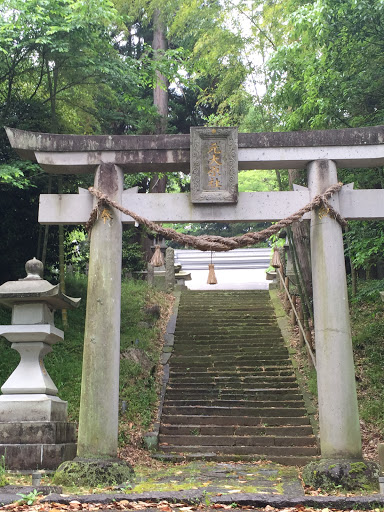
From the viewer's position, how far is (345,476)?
6047 mm

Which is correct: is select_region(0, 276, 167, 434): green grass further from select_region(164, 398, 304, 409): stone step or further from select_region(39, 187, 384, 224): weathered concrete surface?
select_region(39, 187, 384, 224): weathered concrete surface

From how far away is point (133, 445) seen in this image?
8.95m

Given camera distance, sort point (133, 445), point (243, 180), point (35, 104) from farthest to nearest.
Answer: point (243, 180) < point (35, 104) < point (133, 445)

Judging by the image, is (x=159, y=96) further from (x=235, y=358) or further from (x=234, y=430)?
(x=234, y=430)

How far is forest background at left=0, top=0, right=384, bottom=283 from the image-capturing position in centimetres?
964

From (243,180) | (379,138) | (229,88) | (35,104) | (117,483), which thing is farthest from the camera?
(243,180)

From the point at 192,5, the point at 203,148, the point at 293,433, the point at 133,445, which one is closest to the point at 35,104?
the point at 192,5

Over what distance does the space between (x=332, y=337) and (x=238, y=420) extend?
4049 millimetres

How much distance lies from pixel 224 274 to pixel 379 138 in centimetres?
1864

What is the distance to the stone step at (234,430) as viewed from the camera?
382 inches

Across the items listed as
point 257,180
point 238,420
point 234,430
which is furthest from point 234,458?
point 257,180

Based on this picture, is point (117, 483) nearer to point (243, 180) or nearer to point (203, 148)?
point (203, 148)

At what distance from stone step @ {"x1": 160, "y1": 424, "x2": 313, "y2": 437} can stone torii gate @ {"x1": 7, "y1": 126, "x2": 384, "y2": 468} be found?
3451 millimetres

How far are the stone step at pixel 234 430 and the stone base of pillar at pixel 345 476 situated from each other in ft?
11.6
